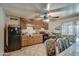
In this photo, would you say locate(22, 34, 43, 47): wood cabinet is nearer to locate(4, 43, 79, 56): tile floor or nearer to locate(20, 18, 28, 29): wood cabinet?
locate(4, 43, 79, 56): tile floor

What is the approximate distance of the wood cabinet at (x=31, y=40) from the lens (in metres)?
2.19

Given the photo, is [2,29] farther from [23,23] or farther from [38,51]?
[38,51]

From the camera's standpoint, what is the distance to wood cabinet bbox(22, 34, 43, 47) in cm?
219

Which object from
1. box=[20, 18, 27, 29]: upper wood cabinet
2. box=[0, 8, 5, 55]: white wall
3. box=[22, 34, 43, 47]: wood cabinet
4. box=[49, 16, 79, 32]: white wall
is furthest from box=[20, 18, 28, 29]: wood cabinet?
box=[49, 16, 79, 32]: white wall

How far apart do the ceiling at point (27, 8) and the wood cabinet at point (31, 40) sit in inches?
14.4

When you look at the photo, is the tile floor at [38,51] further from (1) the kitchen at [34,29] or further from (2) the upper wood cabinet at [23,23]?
(2) the upper wood cabinet at [23,23]

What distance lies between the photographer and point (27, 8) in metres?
2.22

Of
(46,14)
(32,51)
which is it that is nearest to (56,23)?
(46,14)

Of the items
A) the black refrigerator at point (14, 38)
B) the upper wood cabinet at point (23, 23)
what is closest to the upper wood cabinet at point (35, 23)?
the upper wood cabinet at point (23, 23)

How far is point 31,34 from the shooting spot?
7.26 feet

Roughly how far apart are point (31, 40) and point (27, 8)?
537mm

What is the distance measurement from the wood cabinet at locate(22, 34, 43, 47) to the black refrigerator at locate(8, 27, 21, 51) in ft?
0.27

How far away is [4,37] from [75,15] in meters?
1.23

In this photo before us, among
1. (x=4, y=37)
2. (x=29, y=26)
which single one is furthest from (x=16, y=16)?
(x=4, y=37)
